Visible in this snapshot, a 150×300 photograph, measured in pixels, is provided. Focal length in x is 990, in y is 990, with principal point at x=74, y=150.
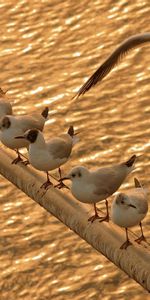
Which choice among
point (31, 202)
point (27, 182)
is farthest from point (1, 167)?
point (31, 202)

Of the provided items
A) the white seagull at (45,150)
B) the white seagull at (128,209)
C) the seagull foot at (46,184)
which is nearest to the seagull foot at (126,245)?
the white seagull at (128,209)

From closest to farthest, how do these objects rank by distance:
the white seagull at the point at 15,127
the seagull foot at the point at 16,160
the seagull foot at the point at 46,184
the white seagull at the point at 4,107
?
the seagull foot at the point at 46,184, the seagull foot at the point at 16,160, the white seagull at the point at 15,127, the white seagull at the point at 4,107

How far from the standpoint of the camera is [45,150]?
4875 millimetres

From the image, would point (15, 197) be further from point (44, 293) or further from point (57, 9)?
point (57, 9)

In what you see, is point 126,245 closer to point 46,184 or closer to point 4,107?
point 46,184

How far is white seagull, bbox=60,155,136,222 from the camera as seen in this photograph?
451cm

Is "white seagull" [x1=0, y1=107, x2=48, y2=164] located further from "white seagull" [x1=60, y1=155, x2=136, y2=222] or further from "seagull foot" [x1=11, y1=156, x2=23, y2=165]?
"white seagull" [x1=60, y1=155, x2=136, y2=222]

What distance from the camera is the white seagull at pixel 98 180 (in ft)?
14.8

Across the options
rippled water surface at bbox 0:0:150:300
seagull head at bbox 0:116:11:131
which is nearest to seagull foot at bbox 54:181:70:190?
seagull head at bbox 0:116:11:131

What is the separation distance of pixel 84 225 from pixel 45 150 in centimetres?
65

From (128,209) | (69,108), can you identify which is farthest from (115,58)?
(69,108)

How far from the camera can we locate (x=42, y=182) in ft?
15.5

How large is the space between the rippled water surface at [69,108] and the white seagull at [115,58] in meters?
2.03

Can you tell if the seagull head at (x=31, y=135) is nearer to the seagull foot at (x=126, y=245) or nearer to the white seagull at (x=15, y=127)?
the white seagull at (x=15, y=127)
